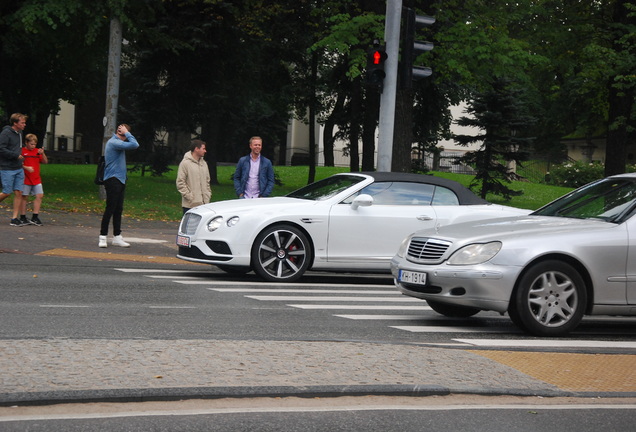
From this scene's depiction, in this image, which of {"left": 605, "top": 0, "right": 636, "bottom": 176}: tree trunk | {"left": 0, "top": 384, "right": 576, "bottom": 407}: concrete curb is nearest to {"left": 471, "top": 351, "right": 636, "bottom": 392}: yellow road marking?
{"left": 0, "top": 384, "right": 576, "bottom": 407}: concrete curb

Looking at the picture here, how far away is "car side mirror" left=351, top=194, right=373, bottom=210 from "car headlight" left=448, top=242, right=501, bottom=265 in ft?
11.9

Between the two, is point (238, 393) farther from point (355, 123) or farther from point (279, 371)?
point (355, 123)

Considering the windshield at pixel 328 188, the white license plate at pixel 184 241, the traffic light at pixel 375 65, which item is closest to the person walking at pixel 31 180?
the white license plate at pixel 184 241

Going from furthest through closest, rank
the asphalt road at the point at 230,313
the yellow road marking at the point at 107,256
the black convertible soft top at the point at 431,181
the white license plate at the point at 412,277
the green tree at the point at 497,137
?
the green tree at the point at 497,137, the yellow road marking at the point at 107,256, the black convertible soft top at the point at 431,181, the white license plate at the point at 412,277, the asphalt road at the point at 230,313

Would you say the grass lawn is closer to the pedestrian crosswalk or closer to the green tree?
the green tree

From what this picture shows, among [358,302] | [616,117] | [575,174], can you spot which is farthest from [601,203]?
[575,174]

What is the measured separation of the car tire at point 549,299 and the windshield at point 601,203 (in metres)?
0.86

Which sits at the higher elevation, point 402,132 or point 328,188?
point 402,132

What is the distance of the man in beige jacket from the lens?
15.5 metres

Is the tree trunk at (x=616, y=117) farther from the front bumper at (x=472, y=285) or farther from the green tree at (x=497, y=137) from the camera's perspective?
the front bumper at (x=472, y=285)

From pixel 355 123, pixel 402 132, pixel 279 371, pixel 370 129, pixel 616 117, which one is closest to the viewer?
pixel 279 371

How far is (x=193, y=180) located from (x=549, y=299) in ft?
25.0

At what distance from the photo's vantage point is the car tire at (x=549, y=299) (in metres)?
9.12

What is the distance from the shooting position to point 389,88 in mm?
16875
